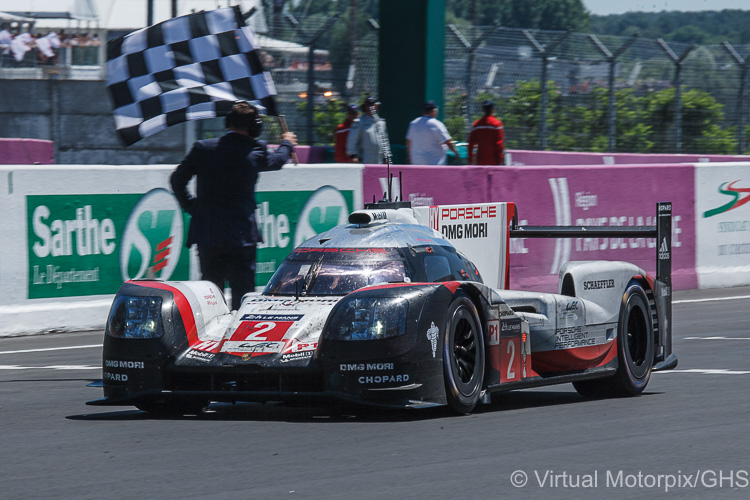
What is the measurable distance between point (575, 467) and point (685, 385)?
308 cm

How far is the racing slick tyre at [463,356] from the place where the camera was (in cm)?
646

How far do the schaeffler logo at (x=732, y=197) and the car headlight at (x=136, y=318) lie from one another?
35.0 ft

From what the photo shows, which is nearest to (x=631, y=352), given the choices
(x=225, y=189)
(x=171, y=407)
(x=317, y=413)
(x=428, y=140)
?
(x=317, y=413)

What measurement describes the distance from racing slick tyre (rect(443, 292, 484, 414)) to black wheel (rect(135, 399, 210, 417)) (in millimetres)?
1477

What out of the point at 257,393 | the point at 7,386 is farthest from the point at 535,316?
the point at 7,386

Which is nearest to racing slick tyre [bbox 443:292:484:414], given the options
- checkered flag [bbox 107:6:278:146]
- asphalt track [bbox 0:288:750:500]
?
asphalt track [bbox 0:288:750:500]

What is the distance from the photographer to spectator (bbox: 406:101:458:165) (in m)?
16.1

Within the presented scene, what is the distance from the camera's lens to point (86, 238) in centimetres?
1140

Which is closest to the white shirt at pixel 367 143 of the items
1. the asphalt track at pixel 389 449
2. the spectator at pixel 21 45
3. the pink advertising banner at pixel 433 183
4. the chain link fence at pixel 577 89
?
the chain link fence at pixel 577 89

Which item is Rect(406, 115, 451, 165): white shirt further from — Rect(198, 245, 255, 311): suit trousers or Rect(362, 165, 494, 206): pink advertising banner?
Rect(198, 245, 255, 311): suit trousers

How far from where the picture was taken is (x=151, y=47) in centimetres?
915

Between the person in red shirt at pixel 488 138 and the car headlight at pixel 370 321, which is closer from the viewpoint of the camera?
the car headlight at pixel 370 321

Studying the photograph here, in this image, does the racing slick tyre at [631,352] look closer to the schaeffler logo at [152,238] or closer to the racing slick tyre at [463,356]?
the racing slick tyre at [463,356]

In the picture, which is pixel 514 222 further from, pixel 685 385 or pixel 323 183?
pixel 323 183
